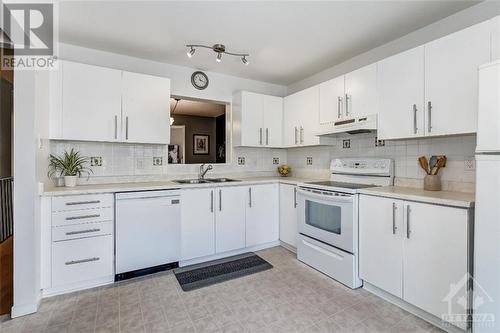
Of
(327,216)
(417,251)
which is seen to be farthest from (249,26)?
(417,251)

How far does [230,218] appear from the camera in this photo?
9.69ft

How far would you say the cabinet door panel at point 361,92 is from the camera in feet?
7.96

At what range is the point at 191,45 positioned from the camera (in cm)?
262

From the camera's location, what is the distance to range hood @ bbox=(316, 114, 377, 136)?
7.95 feet

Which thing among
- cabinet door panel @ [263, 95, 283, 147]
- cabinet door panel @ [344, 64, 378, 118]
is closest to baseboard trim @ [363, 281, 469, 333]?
cabinet door panel @ [344, 64, 378, 118]

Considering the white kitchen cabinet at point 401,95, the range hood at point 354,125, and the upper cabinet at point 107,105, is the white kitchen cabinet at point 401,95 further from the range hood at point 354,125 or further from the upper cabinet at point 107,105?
the upper cabinet at point 107,105

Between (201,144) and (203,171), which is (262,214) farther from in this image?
(201,144)

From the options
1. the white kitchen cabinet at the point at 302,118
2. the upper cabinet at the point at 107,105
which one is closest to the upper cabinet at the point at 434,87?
the white kitchen cabinet at the point at 302,118

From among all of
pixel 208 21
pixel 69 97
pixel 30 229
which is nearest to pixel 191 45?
pixel 208 21

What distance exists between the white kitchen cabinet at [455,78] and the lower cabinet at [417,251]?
2.20 ft

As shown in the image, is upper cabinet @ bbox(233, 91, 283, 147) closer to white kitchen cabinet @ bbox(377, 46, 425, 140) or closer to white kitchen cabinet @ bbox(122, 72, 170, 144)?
white kitchen cabinet @ bbox(122, 72, 170, 144)

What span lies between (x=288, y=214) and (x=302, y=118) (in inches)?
51.6

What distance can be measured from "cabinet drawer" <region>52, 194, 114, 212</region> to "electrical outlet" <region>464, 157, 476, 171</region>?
10.2 ft

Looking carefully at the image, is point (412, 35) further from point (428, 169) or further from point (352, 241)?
point (352, 241)
